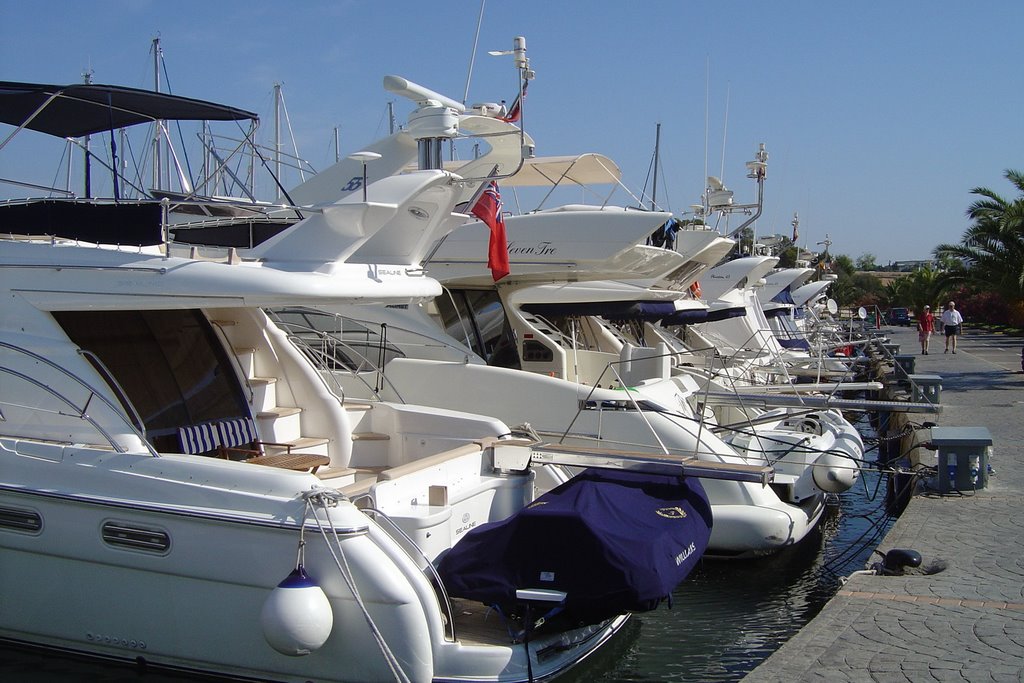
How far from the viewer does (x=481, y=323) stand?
13.1 meters

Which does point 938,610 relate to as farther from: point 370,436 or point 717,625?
point 370,436

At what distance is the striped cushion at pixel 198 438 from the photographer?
7.33 meters

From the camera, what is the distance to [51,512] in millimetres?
6262

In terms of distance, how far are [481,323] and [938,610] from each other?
7.51 metres

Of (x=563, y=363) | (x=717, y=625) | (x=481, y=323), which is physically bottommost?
(x=717, y=625)

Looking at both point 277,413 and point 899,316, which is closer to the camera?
point 277,413

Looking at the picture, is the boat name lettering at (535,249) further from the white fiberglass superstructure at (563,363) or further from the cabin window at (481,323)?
the cabin window at (481,323)

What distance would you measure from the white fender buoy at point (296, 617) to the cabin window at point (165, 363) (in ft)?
7.91

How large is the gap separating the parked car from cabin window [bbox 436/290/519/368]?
46.6 meters

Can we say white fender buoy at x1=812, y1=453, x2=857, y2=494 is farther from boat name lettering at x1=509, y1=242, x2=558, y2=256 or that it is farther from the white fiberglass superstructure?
boat name lettering at x1=509, y1=242, x2=558, y2=256

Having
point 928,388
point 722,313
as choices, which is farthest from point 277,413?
point 722,313

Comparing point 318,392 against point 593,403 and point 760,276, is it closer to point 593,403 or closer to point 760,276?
point 593,403

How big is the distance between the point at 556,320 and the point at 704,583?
19.5 feet

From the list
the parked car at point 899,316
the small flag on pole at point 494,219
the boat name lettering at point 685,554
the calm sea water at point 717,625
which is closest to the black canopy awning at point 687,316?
the calm sea water at point 717,625
